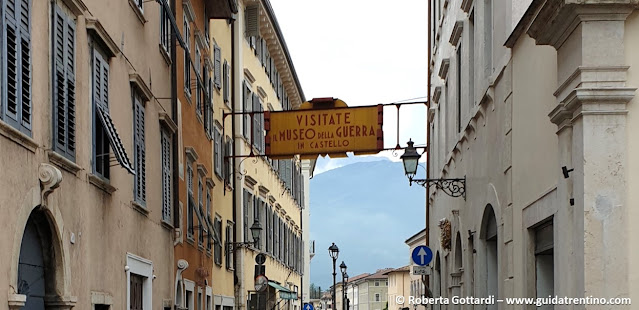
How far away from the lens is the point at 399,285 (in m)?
117

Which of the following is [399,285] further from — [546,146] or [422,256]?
[546,146]

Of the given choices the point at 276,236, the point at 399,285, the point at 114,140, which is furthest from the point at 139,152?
the point at 399,285

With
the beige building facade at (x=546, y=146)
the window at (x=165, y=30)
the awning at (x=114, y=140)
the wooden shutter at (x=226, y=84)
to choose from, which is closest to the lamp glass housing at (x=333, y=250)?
the wooden shutter at (x=226, y=84)

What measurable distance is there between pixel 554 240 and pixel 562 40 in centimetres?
211

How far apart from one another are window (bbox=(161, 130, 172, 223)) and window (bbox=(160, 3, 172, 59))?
1.48 meters

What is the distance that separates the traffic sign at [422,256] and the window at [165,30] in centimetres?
668

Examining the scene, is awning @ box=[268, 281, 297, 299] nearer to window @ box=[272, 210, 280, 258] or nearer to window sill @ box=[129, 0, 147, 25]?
window @ box=[272, 210, 280, 258]

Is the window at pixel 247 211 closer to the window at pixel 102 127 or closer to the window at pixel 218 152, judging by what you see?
the window at pixel 218 152

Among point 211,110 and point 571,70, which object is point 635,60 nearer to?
point 571,70

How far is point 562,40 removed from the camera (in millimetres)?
10406

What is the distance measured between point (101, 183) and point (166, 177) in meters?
5.80

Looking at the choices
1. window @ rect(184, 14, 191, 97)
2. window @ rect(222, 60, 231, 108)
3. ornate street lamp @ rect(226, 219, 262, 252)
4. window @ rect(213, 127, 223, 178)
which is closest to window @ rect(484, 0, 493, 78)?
window @ rect(184, 14, 191, 97)

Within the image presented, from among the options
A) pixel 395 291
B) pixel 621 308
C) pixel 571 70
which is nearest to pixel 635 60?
pixel 571 70

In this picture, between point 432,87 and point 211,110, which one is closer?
point 211,110
